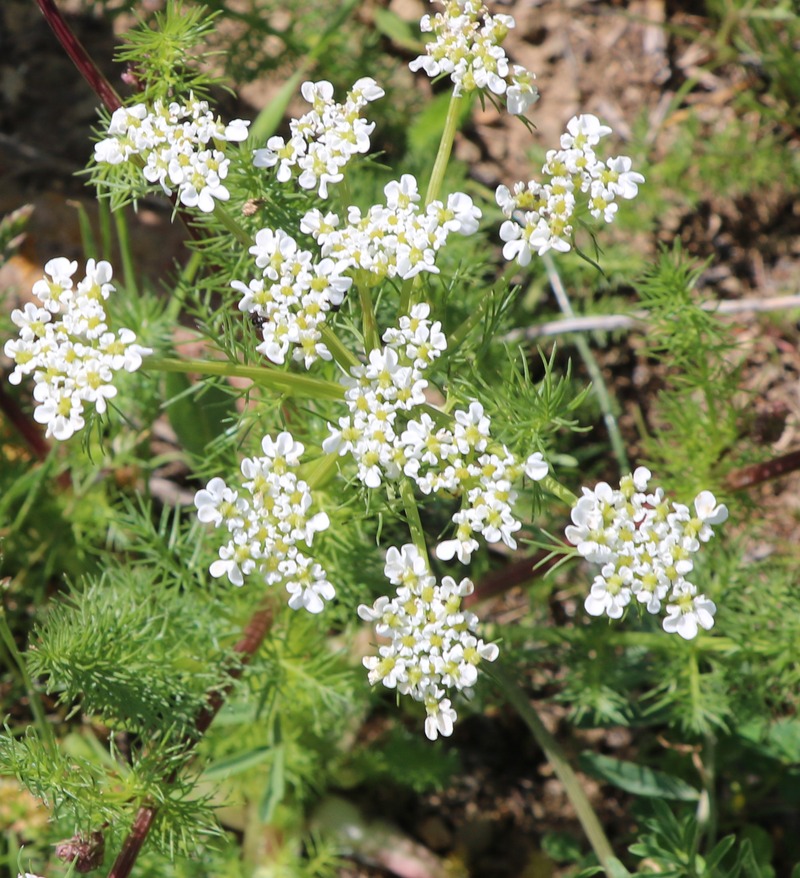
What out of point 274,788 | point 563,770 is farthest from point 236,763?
point 563,770

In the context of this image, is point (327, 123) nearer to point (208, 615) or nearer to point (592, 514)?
point (592, 514)

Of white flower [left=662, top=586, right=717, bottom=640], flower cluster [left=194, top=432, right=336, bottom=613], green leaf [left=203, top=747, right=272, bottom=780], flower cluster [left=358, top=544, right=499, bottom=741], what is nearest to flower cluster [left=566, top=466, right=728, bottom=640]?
white flower [left=662, top=586, right=717, bottom=640]

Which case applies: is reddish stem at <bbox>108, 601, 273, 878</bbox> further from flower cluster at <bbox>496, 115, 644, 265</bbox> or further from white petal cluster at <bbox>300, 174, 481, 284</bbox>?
flower cluster at <bbox>496, 115, 644, 265</bbox>

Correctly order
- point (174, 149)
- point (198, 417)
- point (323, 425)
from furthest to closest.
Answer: point (198, 417), point (323, 425), point (174, 149)

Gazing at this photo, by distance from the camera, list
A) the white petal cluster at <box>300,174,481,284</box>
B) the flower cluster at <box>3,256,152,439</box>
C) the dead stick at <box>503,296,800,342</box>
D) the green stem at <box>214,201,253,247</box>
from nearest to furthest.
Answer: the flower cluster at <box>3,256,152,439</box> → the white petal cluster at <box>300,174,481,284</box> → the green stem at <box>214,201,253,247</box> → the dead stick at <box>503,296,800,342</box>

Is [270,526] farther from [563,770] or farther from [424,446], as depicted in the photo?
[563,770]
